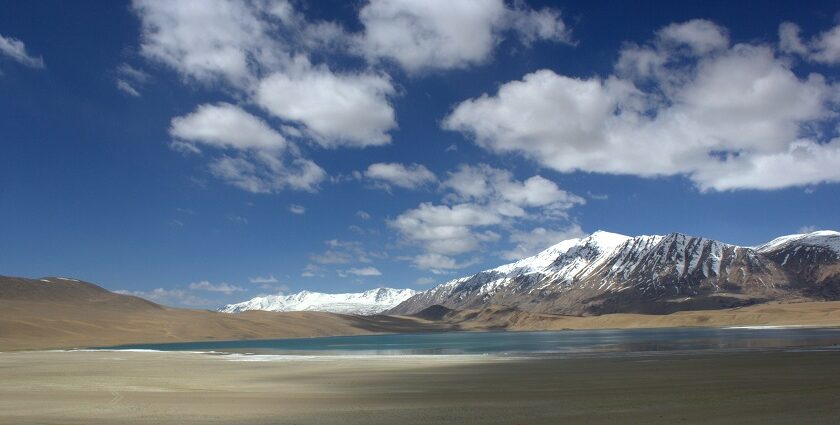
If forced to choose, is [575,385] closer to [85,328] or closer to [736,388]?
[736,388]

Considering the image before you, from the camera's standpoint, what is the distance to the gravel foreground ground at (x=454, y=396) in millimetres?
21766

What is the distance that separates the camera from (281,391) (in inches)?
1273

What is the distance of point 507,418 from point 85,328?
153m

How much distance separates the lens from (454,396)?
28844mm

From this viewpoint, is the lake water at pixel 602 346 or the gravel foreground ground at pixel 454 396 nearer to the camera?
the gravel foreground ground at pixel 454 396

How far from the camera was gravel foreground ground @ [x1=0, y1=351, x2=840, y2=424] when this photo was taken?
21.8 m

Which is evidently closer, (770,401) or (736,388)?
(770,401)

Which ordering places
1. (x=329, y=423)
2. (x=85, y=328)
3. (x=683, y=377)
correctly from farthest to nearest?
(x=85, y=328) < (x=683, y=377) < (x=329, y=423)

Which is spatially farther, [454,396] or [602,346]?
[602,346]

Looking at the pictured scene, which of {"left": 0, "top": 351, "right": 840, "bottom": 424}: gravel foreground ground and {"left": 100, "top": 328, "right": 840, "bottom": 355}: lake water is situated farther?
{"left": 100, "top": 328, "right": 840, "bottom": 355}: lake water

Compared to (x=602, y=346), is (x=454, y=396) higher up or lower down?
lower down

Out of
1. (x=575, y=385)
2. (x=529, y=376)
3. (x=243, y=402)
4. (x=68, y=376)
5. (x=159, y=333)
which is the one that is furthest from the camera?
(x=159, y=333)

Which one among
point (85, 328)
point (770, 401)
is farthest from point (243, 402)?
point (85, 328)

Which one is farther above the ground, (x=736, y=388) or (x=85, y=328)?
(x=85, y=328)
